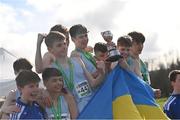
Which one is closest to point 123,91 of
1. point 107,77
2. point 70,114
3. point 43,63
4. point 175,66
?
point 107,77

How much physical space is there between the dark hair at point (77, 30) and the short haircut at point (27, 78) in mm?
993

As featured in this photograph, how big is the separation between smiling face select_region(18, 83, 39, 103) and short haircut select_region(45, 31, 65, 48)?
2.06ft

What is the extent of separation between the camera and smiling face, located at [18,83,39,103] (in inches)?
220

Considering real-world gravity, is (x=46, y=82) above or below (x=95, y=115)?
above

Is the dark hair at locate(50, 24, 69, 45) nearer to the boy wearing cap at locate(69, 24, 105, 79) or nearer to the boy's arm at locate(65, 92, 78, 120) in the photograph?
the boy wearing cap at locate(69, 24, 105, 79)

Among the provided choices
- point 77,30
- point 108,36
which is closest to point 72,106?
point 77,30

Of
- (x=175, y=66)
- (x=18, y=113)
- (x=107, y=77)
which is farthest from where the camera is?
(x=175, y=66)

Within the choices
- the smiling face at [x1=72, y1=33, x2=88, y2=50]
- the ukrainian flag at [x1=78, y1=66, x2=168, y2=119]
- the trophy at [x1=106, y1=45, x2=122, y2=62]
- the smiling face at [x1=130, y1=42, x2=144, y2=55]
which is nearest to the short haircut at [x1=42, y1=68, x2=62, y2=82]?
the ukrainian flag at [x1=78, y1=66, x2=168, y2=119]

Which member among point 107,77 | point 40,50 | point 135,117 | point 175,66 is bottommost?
point 175,66

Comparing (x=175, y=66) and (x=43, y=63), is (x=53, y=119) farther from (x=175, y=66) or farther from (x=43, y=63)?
(x=175, y=66)

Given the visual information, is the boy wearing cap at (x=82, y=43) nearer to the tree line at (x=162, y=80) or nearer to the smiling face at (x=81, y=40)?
the smiling face at (x=81, y=40)

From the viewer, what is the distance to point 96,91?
231 inches

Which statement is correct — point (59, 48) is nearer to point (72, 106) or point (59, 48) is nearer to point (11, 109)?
point (72, 106)

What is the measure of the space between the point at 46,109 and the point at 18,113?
36 centimetres
